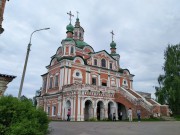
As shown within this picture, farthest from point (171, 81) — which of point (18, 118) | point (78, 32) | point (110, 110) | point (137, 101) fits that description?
point (18, 118)

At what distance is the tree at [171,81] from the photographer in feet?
113

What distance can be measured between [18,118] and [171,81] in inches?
1261

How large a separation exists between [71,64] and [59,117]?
9.14m

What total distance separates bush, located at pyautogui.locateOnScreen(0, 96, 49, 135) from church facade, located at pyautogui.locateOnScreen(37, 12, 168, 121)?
19987 mm

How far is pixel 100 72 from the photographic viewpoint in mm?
40312

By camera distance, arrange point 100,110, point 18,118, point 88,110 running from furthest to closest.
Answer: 1. point 100,110
2. point 88,110
3. point 18,118

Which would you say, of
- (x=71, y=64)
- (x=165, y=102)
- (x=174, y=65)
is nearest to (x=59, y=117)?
(x=71, y=64)

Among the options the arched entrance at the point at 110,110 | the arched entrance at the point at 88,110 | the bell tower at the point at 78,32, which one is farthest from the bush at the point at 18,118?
the bell tower at the point at 78,32

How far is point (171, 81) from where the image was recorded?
120 feet

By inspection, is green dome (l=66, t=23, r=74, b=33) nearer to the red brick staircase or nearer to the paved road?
Result: the red brick staircase

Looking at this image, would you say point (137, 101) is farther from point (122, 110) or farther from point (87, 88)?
point (87, 88)

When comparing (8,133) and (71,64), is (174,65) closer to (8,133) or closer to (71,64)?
(71,64)

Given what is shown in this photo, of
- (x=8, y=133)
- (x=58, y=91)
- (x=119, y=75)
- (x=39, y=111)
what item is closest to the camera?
(x=8, y=133)

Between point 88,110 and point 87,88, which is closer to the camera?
point 87,88
